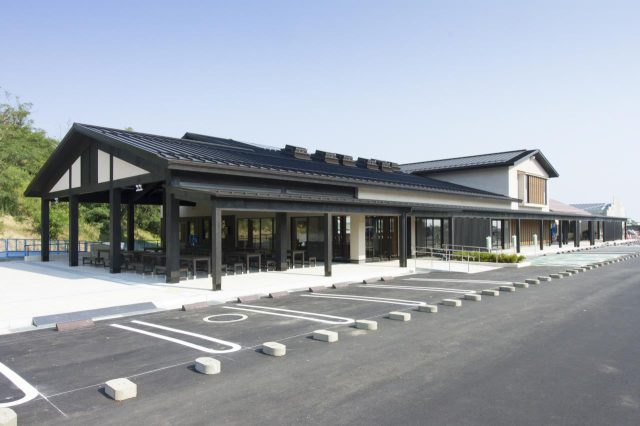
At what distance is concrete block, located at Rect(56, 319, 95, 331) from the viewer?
8297mm

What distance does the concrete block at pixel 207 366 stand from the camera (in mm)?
5621

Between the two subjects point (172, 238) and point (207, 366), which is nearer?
point (207, 366)

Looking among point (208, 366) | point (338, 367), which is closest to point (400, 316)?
point (338, 367)

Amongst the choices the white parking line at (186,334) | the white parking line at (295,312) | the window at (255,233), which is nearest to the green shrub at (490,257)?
the window at (255,233)

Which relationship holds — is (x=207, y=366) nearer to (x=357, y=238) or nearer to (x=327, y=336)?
(x=327, y=336)

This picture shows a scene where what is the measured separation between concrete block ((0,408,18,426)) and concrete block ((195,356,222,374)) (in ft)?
6.51

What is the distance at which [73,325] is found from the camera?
27.7 feet

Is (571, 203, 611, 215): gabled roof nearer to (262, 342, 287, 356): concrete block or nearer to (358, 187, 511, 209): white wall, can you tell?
(358, 187, 511, 209): white wall

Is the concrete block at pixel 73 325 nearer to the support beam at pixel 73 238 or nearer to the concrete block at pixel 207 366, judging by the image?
the concrete block at pixel 207 366

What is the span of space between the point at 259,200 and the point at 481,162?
84.7 feet

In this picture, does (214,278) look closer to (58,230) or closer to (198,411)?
(198,411)

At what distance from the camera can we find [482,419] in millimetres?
4266

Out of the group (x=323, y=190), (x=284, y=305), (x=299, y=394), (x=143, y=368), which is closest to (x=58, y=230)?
(x=323, y=190)

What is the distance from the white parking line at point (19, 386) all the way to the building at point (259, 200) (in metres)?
6.41
